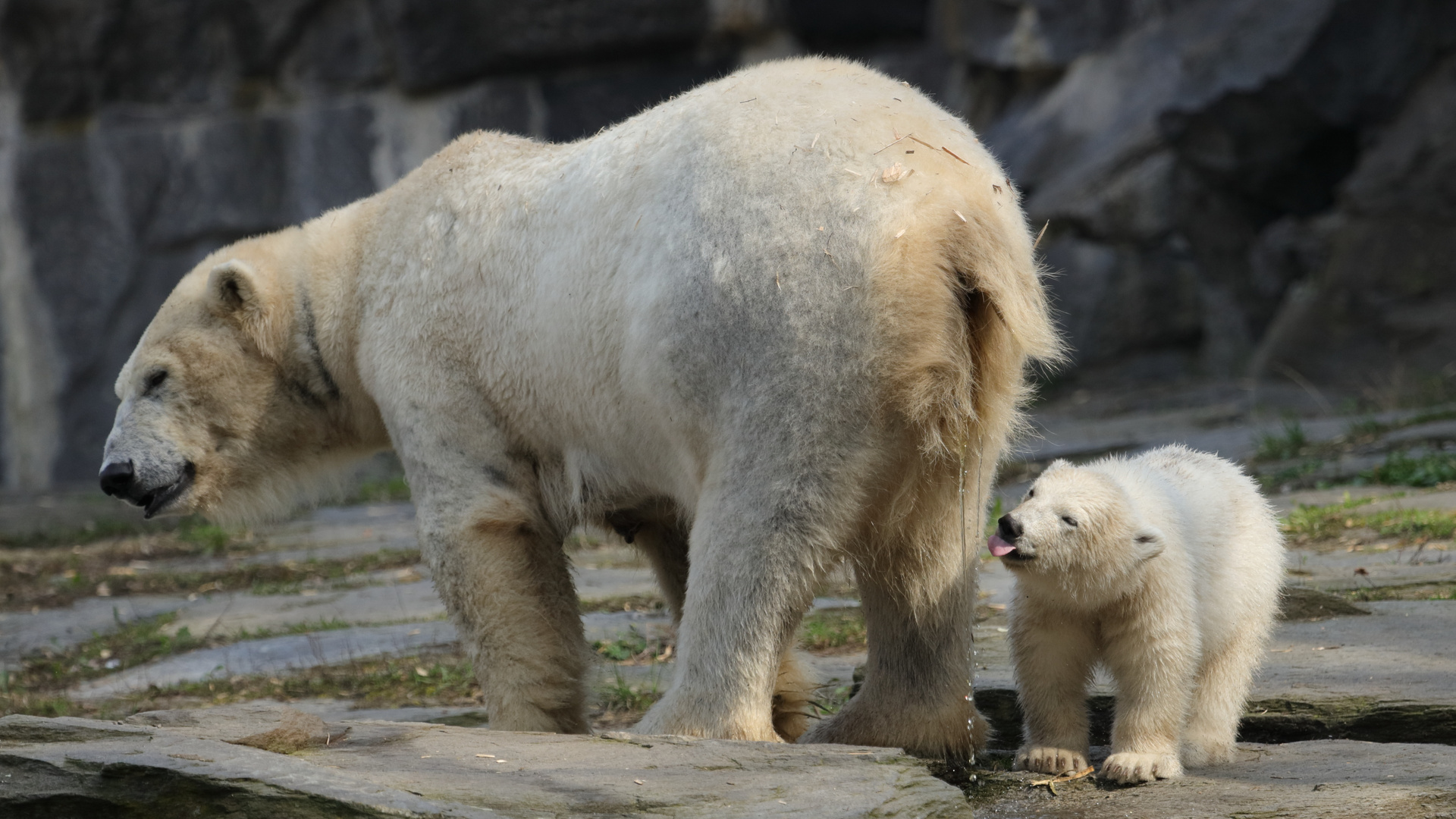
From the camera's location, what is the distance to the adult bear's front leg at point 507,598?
12.0ft

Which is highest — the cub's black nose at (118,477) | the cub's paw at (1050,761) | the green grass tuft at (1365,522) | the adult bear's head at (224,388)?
the adult bear's head at (224,388)

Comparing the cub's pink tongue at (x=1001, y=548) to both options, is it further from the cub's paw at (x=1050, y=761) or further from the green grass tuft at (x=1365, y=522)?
the green grass tuft at (x=1365, y=522)

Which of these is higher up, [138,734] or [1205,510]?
[1205,510]

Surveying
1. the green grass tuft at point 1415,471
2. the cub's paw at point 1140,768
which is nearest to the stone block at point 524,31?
the green grass tuft at point 1415,471

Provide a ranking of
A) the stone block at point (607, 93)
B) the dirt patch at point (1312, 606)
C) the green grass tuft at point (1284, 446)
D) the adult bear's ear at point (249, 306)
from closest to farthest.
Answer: the dirt patch at point (1312, 606)
the adult bear's ear at point (249, 306)
the green grass tuft at point (1284, 446)
the stone block at point (607, 93)

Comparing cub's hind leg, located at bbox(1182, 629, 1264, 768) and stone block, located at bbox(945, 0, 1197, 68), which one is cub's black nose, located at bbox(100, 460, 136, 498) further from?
stone block, located at bbox(945, 0, 1197, 68)

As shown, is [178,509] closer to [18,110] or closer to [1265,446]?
[1265,446]

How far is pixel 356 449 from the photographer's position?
15.7 feet

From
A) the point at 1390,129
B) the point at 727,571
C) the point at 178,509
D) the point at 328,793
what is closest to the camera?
the point at 328,793

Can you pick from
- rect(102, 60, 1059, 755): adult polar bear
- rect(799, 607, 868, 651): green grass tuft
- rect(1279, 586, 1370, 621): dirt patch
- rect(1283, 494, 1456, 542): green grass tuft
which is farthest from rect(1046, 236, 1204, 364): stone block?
rect(102, 60, 1059, 755): adult polar bear

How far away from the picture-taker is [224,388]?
452 cm

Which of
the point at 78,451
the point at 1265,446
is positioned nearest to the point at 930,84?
the point at 1265,446

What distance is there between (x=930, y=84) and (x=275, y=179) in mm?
4951

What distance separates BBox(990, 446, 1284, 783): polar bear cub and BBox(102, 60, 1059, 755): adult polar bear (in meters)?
0.21
